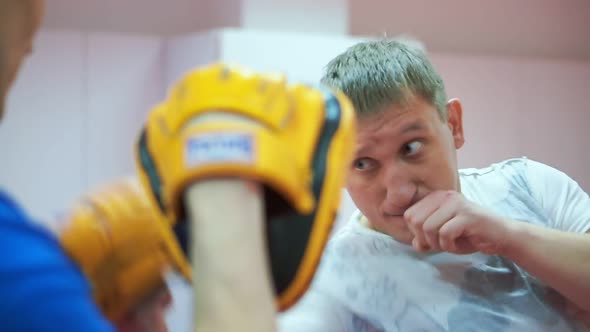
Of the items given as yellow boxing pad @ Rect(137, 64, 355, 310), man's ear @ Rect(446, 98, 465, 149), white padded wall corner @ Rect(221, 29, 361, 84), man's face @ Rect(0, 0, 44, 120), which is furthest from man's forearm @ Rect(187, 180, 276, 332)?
white padded wall corner @ Rect(221, 29, 361, 84)

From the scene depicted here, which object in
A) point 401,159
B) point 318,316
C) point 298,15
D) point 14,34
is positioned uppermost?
point 14,34

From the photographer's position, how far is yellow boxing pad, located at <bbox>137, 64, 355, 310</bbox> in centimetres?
53

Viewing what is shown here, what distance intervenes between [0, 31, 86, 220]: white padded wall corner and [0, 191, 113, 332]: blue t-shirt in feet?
6.08

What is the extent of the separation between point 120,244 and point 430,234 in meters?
0.49

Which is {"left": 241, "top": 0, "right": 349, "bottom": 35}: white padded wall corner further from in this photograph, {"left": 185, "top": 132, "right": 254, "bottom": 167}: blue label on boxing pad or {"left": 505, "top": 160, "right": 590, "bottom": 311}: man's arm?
{"left": 185, "top": 132, "right": 254, "bottom": 167}: blue label on boxing pad

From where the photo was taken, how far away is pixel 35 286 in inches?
18.0

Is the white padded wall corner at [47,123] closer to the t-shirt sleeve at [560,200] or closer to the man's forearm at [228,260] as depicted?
the t-shirt sleeve at [560,200]

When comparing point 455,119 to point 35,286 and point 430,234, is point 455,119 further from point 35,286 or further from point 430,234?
point 35,286

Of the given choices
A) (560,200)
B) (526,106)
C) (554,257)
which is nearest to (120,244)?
(554,257)

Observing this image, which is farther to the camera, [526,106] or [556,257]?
[526,106]

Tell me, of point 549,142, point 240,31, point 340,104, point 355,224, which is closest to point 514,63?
point 549,142

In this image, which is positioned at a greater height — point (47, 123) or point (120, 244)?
point (120, 244)

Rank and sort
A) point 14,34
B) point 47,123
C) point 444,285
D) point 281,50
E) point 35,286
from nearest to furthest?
point 35,286
point 14,34
point 444,285
point 281,50
point 47,123

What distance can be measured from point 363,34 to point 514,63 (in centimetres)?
57
